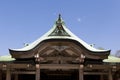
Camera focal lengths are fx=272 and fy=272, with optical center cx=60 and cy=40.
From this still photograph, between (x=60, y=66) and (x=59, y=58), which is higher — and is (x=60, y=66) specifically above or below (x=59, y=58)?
below

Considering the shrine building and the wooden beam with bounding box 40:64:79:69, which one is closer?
the shrine building

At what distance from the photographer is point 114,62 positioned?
15961mm

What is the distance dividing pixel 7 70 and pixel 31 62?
1577 millimetres

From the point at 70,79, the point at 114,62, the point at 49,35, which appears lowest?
the point at 70,79

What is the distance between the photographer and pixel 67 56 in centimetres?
1592

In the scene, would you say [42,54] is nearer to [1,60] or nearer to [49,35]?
[49,35]

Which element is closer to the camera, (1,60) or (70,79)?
(1,60)

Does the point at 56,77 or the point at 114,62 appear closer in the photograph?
the point at 114,62

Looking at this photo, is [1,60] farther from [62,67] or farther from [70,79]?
[70,79]

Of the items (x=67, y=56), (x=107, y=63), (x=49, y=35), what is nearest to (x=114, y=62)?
(x=107, y=63)

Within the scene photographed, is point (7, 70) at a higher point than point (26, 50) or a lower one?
lower

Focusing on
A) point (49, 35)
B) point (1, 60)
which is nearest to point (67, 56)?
point (49, 35)

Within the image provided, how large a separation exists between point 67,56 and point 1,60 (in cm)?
389

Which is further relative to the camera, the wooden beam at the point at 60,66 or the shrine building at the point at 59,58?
the wooden beam at the point at 60,66
